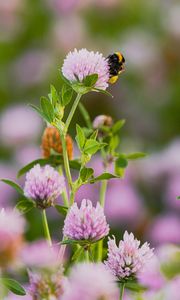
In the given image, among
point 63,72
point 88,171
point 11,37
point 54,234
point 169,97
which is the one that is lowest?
point 88,171

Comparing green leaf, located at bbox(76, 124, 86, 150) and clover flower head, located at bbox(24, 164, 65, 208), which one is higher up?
green leaf, located at bbox(76, 124, 86, 150)

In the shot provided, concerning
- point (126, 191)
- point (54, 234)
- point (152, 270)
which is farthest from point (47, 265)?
point (126, 191)

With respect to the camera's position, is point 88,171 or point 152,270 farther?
point 88,171

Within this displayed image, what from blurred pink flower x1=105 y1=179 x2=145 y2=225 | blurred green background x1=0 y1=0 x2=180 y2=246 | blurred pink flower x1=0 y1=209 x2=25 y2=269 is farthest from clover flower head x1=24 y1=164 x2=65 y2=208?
blurred green background x1=0 y1=0 x2=180 y2=246

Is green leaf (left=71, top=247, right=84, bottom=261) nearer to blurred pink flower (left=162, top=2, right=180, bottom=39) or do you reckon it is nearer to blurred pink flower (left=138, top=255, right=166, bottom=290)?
blurred pink flower (left=138, top=255, right=166, bottom=290)

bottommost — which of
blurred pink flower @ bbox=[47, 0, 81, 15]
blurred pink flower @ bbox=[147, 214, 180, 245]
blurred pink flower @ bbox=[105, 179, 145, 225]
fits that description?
blurred pink flower @ bbox=[147, 214, 180, 245]

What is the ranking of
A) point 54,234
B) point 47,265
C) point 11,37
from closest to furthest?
1. point 47,265
2. point 54,234
3. point 11,37

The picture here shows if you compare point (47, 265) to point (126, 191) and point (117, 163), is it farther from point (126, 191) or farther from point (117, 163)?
point (126, 191)
